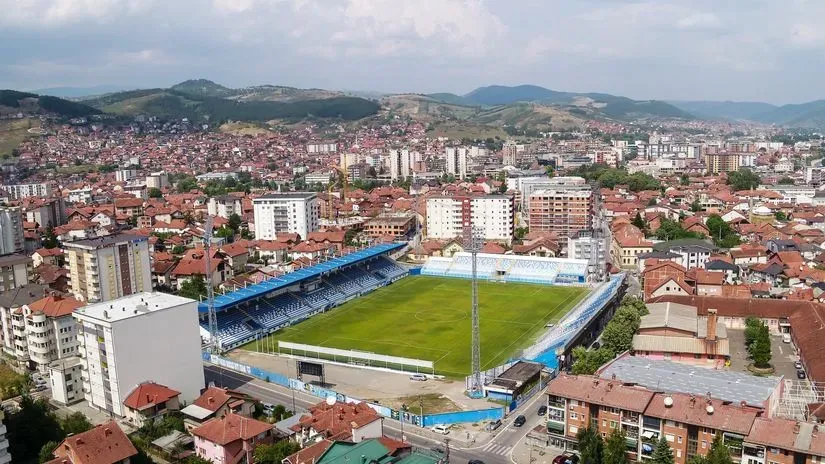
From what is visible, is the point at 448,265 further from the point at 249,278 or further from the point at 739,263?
the point at 739,263

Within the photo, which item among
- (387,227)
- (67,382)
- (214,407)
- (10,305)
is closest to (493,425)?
(214,407)

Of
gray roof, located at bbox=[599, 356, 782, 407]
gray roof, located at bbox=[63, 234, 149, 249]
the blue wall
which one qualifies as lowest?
the blue wall

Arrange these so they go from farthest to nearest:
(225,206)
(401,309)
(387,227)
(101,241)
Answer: (225,206)
(387,227)
(401,309)
(101,241)

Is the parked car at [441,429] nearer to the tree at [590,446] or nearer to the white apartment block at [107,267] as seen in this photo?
the tree at [590,446]

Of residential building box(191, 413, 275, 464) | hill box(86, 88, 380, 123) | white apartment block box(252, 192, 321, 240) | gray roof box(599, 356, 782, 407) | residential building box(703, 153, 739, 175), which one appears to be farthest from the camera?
hill box(86, 88, 380, 123)

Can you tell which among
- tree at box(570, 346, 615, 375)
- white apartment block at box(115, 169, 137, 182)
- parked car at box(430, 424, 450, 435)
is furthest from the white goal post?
white apartment block at box(115, 169, 137, 182)

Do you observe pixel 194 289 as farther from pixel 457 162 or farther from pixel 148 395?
pixel 457 162

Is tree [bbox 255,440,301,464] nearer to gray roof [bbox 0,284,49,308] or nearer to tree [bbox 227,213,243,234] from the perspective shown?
gray roof [bbox 0,284,49,308]

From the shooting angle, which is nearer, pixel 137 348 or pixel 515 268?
pixel 137 348
